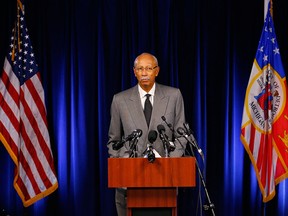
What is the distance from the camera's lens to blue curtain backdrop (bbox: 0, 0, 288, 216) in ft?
18.7

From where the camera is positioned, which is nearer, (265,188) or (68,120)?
(265,188)

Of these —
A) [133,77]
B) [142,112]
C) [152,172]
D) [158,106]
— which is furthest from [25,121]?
[152,172]

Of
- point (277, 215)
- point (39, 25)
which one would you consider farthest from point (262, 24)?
point (39, 25)

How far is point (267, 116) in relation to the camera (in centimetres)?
535

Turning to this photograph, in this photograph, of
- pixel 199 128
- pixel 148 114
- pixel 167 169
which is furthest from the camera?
pixel 199 128

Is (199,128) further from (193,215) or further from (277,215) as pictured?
(277,215)

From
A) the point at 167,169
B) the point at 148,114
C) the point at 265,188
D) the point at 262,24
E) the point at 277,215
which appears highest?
the point at 262,24

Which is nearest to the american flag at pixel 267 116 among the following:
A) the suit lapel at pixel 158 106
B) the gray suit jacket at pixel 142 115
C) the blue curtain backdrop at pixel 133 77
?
the blue curtain backdrop at pixel 133 77

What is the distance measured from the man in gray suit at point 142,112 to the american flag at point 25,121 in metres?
1.28

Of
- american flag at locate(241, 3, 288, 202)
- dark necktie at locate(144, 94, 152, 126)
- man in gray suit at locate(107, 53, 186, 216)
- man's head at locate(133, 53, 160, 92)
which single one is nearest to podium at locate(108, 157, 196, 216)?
man in gray suit at locate(107, 53, 186, 216)

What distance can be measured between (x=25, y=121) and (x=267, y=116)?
2.81 metres

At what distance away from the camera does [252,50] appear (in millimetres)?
5777

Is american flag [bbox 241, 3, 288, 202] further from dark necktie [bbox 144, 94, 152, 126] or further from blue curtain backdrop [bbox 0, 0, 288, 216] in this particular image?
dark necktie [bbox 144, 94, 152, 126]

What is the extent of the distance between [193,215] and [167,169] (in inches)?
99.4
